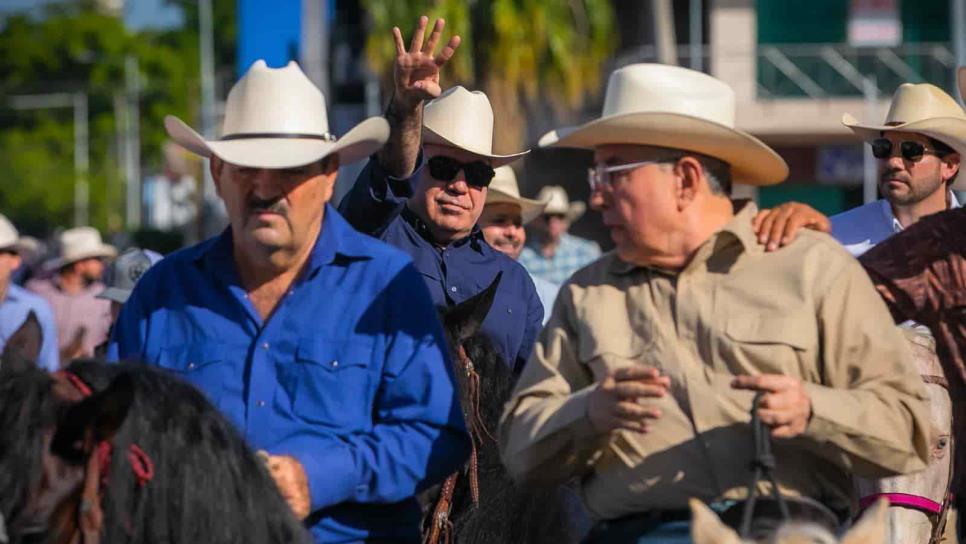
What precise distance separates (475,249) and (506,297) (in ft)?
1.09

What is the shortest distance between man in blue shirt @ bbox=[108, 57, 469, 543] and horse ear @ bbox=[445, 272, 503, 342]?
1.25 m

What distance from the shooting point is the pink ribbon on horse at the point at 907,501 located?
269 inches

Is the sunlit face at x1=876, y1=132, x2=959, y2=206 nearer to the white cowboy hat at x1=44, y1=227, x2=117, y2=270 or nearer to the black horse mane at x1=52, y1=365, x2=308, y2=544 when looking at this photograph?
the black horse mane at x1=52, y1=365, x2=308, y2=544

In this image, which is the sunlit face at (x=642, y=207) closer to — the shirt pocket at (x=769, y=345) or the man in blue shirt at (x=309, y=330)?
the shirt pocket at (x=769, y=345)

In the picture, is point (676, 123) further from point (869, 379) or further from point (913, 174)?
point (913, 174)

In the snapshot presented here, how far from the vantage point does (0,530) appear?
3.64 metres

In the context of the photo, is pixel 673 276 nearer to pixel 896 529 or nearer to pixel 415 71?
pixel 415 71

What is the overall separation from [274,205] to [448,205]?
7.97ft

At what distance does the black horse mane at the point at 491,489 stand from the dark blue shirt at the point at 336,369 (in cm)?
119

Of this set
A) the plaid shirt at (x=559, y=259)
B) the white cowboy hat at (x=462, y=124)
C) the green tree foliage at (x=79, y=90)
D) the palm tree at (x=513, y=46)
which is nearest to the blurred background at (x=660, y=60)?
the palm tree at (x=513, y=46)

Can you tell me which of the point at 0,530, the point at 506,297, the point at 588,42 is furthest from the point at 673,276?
the point at 588,42

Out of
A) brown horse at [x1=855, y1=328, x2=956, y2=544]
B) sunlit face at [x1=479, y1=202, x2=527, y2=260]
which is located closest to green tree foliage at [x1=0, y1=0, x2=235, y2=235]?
sunlit face at [x1=479, y1=202, x2=527, y2=260]

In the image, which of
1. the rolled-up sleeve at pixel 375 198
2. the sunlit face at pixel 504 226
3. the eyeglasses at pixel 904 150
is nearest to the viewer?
the rolled-up sleeve at pixel 375 198

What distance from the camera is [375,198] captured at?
6004mm
